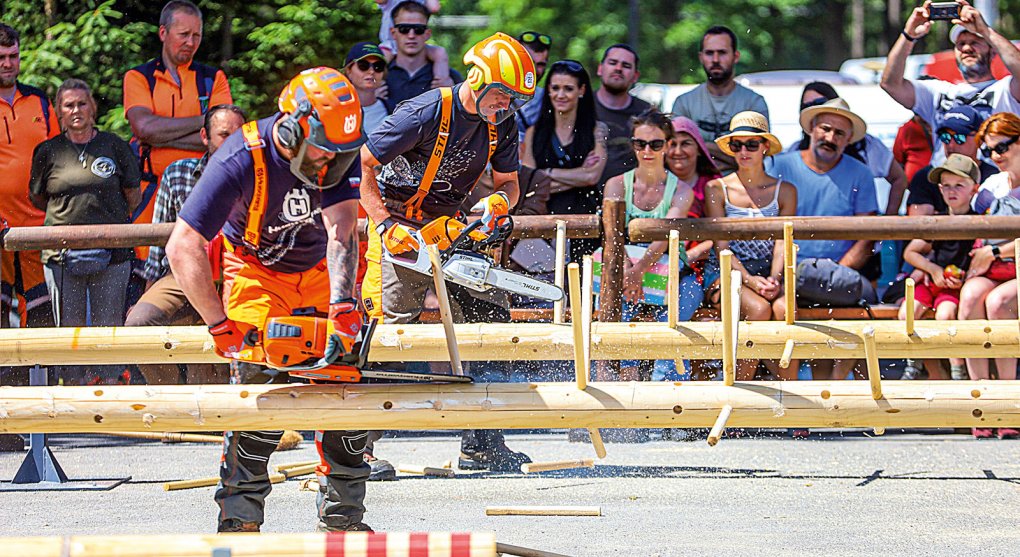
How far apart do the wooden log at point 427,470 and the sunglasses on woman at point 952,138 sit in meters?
4.15

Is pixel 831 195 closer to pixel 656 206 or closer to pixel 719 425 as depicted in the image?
pixel 656 206

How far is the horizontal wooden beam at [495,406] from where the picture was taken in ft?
15.6

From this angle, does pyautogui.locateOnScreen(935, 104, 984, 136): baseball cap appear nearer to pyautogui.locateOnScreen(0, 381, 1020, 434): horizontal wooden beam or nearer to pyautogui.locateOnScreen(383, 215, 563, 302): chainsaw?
pyautogui.locateOnScreen(383, 215, 563, 302): chainsaw

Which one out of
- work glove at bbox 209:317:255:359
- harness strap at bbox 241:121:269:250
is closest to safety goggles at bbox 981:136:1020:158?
harness strap at bbox 241:121:269:250

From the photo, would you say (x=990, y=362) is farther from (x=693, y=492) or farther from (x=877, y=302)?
(x=693, y=492)

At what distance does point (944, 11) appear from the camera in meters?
8.68

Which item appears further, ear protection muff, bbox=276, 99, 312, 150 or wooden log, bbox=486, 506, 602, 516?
wooden log, bbox=486, 506, 602, 516

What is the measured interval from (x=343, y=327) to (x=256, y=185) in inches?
24.4

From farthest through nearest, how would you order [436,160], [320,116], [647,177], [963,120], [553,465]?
[963,120]
[647,177]
[553,465]
[436,160]
[320,116]

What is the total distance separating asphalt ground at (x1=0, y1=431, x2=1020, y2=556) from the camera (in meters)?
5.66

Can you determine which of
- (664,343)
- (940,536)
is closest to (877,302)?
(664,343)

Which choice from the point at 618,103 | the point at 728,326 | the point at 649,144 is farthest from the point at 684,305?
the point at 728,326

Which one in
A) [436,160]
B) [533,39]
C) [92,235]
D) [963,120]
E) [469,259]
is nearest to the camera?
[469,259]

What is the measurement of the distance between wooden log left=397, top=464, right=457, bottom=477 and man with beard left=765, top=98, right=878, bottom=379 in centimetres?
269
